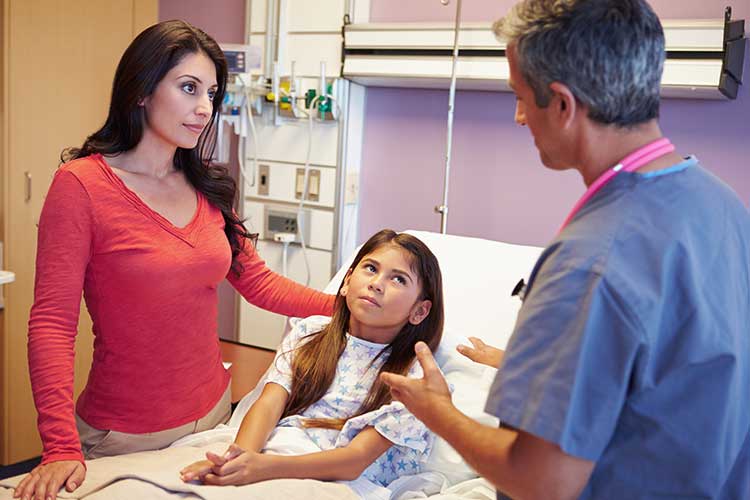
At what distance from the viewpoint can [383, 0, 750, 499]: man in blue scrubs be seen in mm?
895

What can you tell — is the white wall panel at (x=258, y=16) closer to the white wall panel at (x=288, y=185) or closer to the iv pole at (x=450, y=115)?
the white wall panel at (x=288, y=185)

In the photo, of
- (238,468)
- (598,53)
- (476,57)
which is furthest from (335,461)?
(476,57)

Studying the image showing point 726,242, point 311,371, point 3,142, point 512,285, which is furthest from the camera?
point 3,142

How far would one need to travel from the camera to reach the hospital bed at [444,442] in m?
1.38

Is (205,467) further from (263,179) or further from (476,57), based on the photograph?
(263,179)

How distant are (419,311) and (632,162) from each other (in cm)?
96

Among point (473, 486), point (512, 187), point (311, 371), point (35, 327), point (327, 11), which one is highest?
point (327, 11)

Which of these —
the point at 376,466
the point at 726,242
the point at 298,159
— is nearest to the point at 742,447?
the point at 726,242

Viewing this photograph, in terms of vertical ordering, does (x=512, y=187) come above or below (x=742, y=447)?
above

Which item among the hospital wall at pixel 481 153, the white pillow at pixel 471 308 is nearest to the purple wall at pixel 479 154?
the hospital wall at pixel 481 153

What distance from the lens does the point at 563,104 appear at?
959mm

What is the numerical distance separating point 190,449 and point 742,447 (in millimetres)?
1053

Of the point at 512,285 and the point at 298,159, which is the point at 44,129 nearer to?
the point at 298,159

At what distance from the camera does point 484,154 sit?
2953 mm
